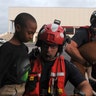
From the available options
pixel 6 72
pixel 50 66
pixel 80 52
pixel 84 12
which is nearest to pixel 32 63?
pixel 50 66

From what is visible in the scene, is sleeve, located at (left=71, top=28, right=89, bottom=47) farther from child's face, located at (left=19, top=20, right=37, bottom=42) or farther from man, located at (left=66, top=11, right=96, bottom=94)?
child's face, located at (left=19, top=20, right=37, bottom=42)

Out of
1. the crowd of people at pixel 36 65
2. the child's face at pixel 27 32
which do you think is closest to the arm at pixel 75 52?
the crowd of people at pixel 36 65

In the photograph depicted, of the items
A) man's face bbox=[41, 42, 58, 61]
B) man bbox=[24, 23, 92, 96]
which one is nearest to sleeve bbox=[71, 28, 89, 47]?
man bbox=[24, 23, 92, 96]

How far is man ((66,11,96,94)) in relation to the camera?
165 inches

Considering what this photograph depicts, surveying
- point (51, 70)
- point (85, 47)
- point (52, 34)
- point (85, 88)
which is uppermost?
point (52, 34)

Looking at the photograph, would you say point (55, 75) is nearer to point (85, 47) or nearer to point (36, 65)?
point (36, 65)

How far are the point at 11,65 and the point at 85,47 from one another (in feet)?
3.67

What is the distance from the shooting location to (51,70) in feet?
12.1

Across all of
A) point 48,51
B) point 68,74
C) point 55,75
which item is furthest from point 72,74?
point 48,51

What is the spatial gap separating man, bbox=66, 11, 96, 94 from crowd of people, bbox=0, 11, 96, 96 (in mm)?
254

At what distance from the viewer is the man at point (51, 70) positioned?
3.62m

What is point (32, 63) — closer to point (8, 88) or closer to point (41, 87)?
point (41, 87)

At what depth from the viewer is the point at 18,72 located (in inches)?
132

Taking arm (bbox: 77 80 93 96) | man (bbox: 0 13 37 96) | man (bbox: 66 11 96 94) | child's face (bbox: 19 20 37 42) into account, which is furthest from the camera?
man (bbox: 66 11 96 94)
